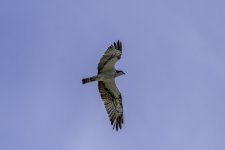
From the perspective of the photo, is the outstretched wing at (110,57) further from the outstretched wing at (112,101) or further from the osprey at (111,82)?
the outstretched wing at (112,101)

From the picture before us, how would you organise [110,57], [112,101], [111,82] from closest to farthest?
1. [110,57]
2. [111,82]
3. [112,101]

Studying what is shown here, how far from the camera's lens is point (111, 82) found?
43469mm

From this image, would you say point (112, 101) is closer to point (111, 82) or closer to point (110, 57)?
point (111, 82)

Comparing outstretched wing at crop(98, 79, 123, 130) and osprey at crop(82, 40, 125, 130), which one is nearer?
osprey at crop(82, 40, 125, 130)

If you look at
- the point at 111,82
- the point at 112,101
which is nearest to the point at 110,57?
the point at 111,82

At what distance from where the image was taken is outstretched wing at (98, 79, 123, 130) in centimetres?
4344

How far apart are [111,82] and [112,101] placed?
4.35ft

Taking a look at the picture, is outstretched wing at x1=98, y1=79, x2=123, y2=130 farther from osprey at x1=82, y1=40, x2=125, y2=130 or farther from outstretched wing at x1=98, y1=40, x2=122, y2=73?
outstretched wing at x1=98, y1=40, x2=122, y2=73

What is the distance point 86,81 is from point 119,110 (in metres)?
3.56

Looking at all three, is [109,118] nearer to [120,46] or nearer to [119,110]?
[119,110]

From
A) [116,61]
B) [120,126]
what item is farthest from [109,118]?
[116,61]

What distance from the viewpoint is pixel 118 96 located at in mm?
44312

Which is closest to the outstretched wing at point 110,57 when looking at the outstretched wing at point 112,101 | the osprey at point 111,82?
the osprey at point 111,82

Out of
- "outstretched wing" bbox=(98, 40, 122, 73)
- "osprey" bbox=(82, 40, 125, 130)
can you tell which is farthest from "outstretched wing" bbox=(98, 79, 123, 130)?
"outstretched wing" bbox=(98, 40, 122, 73)
